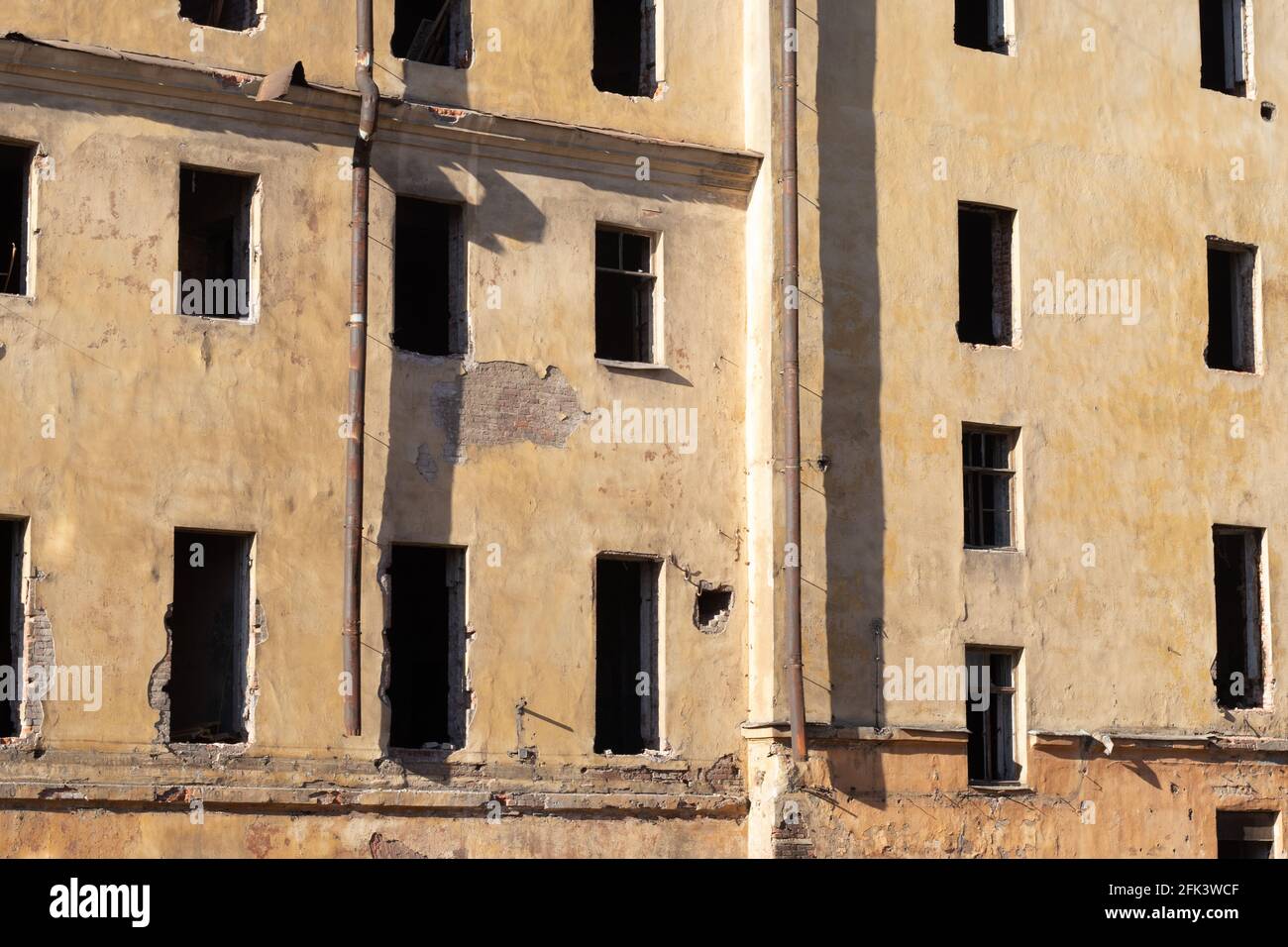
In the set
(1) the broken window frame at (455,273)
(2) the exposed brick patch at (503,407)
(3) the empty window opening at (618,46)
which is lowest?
(2) the exposed brick patch at (503,407)

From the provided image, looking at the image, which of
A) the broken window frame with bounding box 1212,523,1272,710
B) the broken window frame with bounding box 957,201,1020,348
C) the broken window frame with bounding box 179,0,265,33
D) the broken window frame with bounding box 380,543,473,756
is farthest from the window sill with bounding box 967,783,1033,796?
the broken window frame with bounding box 179,0,265,33

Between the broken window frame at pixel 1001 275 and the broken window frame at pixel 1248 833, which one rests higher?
the broken window frame at pixel 1001 275

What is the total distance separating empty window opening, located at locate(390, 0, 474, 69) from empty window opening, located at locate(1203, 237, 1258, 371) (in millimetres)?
8645

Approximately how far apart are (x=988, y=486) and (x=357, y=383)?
692cm

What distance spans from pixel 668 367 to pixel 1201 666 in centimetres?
671

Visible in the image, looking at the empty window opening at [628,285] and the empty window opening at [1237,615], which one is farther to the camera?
the empty window opening at [1237,615]

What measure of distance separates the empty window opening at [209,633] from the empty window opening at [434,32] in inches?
202

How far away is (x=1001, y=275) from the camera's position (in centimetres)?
2250

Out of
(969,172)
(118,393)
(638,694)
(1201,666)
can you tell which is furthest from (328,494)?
(1201,666)

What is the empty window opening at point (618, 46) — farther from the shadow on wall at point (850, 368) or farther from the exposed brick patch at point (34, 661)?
the exposed brick patch at point (34, 661)

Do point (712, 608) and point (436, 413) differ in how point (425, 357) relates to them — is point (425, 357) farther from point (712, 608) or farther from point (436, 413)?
point (712, 608)

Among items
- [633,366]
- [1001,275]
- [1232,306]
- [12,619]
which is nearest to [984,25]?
[1001,275]

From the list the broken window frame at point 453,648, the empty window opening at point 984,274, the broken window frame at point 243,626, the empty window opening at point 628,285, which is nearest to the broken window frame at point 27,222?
the broken window frame at point 243,626

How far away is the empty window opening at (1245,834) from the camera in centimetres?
2267
